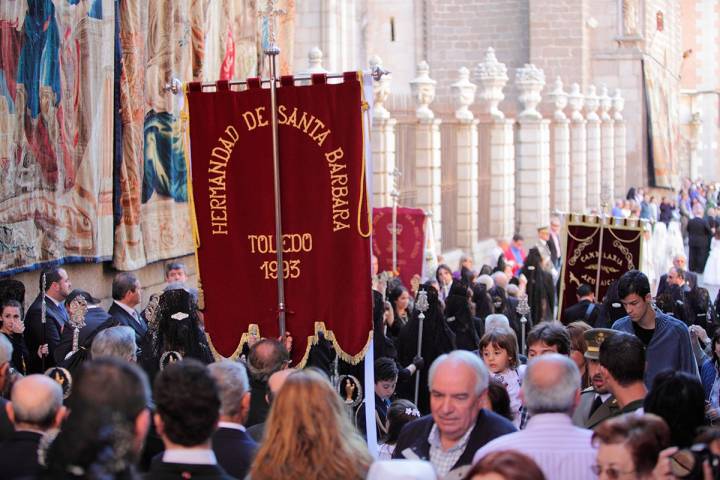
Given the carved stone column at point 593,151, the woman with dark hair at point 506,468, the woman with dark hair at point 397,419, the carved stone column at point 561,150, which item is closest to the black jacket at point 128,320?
the woman with dark hair at point 397,419

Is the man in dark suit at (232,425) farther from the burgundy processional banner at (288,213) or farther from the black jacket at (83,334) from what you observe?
the burgundy processional banner at (288,213)

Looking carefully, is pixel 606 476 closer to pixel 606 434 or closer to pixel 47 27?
pixel 606 434

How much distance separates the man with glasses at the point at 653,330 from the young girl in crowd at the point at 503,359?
1105 mm

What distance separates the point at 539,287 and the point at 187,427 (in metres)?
13.9

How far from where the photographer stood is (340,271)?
8797 millimetres

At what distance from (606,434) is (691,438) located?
0.83 meters

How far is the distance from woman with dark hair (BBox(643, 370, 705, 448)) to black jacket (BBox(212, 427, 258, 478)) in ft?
5.35

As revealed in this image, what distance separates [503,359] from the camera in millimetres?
7852

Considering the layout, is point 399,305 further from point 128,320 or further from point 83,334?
point 83,334

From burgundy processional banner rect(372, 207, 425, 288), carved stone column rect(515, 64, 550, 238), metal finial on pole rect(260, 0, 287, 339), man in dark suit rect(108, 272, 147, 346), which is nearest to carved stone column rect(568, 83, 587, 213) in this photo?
carved stone column rect(515, 64, 550, 238)

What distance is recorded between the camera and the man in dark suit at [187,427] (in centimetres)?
482

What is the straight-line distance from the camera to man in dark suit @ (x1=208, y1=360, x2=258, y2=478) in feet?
18.5

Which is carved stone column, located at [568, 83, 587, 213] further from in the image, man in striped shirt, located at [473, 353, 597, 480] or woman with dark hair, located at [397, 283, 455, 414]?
man in striped shirt, located at [473, 353, 597, 480]

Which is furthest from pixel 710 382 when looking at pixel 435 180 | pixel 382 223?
pixel 435 180
